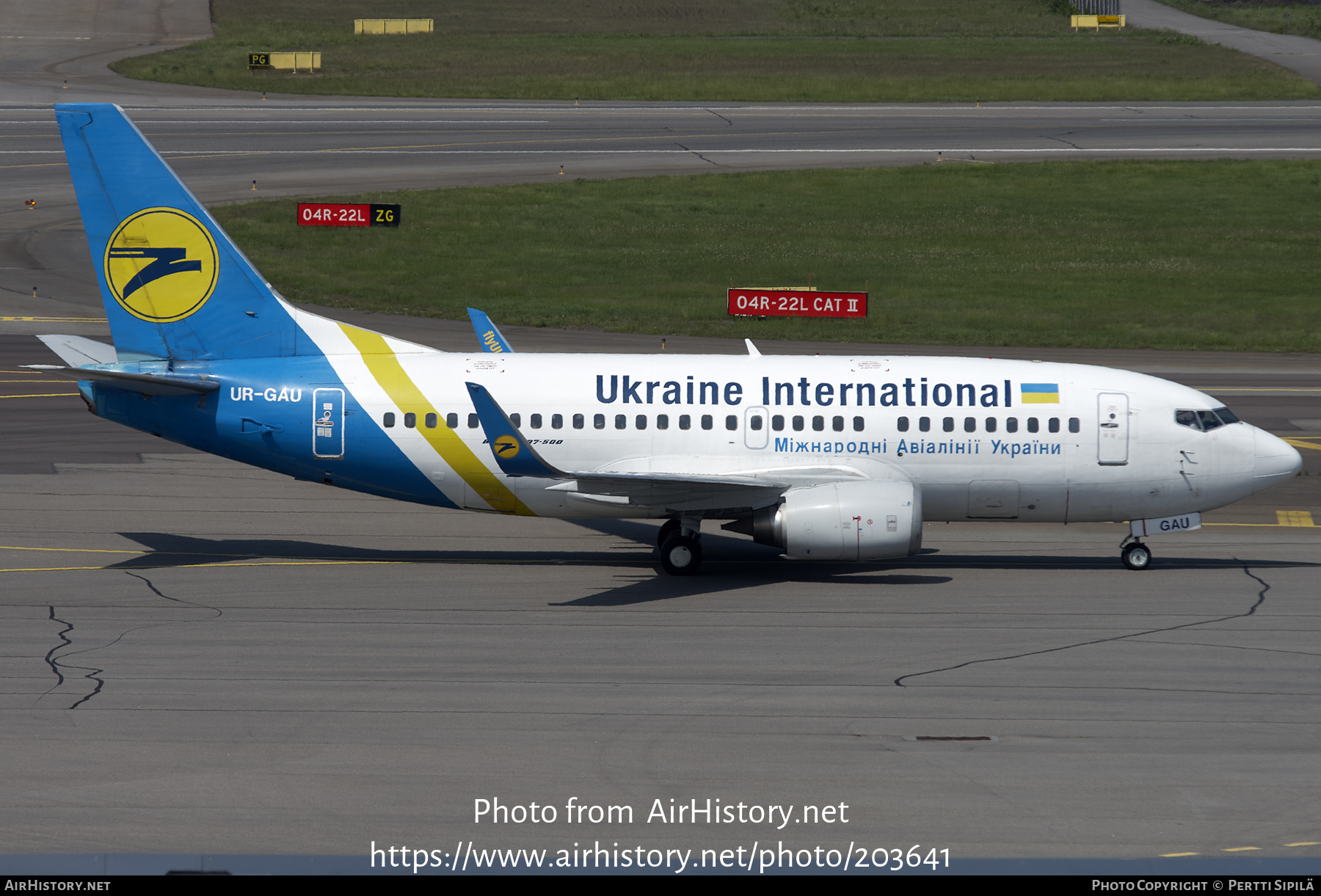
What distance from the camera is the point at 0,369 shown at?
142 feet

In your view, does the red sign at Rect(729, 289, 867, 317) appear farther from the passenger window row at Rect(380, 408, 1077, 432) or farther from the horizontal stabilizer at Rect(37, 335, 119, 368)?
the horizontal stabilizer at Rect(37, 335, 119, 368)

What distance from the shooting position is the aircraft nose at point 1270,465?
26516mm

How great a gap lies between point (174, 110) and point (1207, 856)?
8453 cm

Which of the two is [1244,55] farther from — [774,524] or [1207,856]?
[1207,856]

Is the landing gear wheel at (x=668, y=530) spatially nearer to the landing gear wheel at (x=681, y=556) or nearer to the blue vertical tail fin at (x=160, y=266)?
the landing gear wheel at (x=681, y=556)

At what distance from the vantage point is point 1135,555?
2703 cm

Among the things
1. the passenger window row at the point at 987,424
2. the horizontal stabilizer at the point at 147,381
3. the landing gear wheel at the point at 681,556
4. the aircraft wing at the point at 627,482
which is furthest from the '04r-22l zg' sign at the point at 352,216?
the passenger window row at the point at 987,424

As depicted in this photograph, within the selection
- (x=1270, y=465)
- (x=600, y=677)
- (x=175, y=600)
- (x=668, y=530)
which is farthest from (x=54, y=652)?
(x=1270, y=465)

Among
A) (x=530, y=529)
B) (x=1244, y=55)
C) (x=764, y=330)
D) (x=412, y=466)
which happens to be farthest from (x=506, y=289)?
(x=1244, y=55)

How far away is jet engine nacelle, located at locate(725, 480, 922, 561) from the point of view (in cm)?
2439

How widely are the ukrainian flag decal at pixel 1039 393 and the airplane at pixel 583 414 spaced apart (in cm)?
3

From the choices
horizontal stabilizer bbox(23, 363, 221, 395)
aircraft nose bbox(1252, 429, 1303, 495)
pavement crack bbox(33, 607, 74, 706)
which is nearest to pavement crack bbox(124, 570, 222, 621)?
pavement crack bbox(33, 607, 74, 706)

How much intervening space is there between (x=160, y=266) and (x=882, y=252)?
141ft

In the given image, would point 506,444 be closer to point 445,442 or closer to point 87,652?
point 445,442
